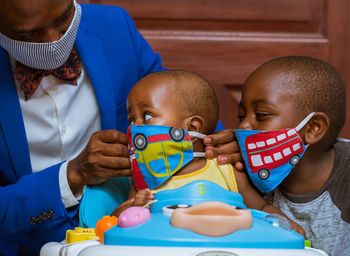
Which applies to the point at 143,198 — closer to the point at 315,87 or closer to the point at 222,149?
the point at 222,149

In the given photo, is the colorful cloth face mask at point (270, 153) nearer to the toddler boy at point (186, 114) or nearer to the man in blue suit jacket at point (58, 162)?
the toddler boy at point (186, 114)

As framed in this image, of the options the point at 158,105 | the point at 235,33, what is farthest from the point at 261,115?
the point at 235,33

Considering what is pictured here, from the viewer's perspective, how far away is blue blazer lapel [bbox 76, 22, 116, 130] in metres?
1.47

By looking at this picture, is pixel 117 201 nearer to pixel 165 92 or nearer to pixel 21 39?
pixel 165 92

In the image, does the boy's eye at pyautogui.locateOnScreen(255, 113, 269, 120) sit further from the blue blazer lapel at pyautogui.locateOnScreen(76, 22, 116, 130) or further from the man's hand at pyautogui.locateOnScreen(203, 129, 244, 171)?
the blue blazer lapel at pyautogui.locateOnScreen(76, 22, 116, 130)

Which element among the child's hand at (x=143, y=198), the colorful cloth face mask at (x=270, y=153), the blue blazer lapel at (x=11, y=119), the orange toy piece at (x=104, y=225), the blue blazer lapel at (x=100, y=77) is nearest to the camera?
the orange toy piece at (x=104, y=225)

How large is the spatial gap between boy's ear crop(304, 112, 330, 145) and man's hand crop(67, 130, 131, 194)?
0.50 meters

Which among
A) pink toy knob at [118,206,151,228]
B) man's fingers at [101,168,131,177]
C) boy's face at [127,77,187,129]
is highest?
boy's face at [127,77,187,129]

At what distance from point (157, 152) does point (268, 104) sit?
1.10 ft

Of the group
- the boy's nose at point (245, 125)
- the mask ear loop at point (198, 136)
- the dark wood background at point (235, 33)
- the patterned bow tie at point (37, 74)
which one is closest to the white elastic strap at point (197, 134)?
the mask ear loop at point (198, 136)

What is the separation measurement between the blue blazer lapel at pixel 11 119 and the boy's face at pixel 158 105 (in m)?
0.38

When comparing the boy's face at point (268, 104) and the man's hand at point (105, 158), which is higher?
the boy's face at point (268, 104)

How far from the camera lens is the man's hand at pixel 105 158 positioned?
123cm

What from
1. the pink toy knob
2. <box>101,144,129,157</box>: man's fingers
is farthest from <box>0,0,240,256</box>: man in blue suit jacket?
the pink toy knob
